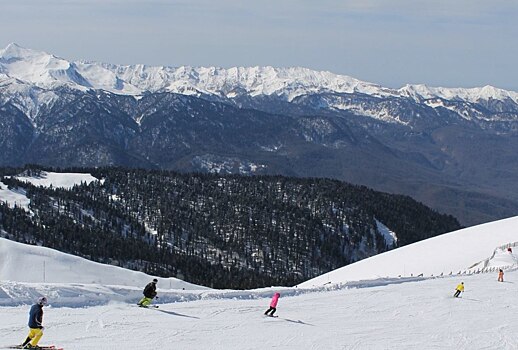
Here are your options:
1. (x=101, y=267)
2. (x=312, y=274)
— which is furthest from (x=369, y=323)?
(x=312, y=274)

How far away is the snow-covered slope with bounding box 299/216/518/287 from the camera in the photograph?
74688 mm

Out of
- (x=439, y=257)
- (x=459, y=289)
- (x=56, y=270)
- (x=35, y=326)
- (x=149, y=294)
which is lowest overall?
(x=56, y=270)

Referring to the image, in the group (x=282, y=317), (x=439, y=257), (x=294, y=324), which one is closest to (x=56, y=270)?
(x=439, y=257)

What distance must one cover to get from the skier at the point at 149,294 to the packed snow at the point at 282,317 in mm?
630

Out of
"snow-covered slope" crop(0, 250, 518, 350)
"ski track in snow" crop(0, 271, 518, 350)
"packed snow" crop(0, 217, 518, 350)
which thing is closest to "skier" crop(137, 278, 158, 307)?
"ski track in snow" crop(0, 271, 518, 350)

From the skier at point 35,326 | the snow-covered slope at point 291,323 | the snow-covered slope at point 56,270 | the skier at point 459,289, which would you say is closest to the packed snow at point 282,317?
the snow-covered slope at point 291,323

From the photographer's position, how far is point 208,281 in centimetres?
15350

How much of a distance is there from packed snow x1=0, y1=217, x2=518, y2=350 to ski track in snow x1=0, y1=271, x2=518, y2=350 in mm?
53

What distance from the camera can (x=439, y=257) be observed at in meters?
81.4

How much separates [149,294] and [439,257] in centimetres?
5501

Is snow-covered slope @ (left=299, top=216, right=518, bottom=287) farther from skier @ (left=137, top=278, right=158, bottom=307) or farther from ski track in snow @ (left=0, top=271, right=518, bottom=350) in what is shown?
skier @ (left=137, top=278, right=158, bottom=307)

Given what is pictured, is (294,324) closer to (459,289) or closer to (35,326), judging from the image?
(35,326)

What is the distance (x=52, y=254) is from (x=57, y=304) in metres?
49.8

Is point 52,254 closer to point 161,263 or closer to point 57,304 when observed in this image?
point 57,304
